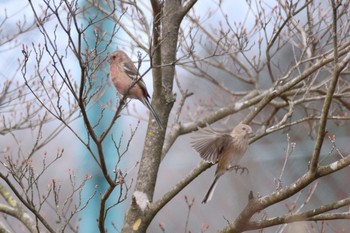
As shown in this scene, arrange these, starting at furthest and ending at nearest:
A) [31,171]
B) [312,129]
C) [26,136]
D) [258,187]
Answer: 1. [26,136]
2. [258,187]
3. [312,129]
4. [31,171]

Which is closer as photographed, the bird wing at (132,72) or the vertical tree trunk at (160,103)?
the vertical tree trunk at (160,103)

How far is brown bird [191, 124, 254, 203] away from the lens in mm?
3631

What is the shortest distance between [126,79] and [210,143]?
25.5 inches

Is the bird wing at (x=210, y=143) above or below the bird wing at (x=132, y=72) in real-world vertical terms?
below

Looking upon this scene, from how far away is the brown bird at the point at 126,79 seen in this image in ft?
12.4

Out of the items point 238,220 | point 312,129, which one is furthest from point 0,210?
point 312,129

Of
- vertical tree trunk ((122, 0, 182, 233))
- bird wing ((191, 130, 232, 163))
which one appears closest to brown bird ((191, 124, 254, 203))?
bird wing ((191, 130, 232, 163))

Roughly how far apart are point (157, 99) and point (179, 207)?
362 centimetres

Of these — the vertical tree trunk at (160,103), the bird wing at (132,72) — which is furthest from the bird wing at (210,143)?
the bird wing at (132,72)

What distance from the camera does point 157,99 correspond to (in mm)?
3785

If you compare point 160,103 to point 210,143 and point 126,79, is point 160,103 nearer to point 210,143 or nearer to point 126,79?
point 126,79

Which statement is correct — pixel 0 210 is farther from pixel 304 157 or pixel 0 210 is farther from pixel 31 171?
pixel 304 157

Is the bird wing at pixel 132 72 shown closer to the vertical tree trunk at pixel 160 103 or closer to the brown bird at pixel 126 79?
the brown bird at pixel 126 79

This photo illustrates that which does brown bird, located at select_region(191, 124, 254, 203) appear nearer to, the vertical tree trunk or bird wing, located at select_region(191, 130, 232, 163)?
bird wing, located at select_region(191, 130, 232, 163)
